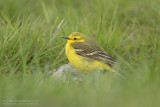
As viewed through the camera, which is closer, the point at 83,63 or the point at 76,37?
the point at 83,63

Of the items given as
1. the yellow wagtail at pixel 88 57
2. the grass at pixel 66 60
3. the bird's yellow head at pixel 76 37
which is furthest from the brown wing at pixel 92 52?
the grass at pixel 66 60

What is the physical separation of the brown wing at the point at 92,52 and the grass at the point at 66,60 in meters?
0.27

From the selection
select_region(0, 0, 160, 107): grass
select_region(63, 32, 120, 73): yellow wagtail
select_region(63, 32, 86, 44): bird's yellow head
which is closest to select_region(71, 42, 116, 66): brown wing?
select_region(63, 32, 120, 73): yellow wagtail

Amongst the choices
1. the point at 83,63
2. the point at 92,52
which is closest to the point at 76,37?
the point at 92,52

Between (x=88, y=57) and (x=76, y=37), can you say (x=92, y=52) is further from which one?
(x=76, y=37)

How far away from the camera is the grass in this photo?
12.0ft

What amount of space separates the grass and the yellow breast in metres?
0.41

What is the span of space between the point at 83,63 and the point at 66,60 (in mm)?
863

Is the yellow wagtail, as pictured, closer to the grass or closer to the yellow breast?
the yellow breast

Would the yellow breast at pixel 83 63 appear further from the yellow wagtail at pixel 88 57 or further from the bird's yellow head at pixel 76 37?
the bird's yellow head at pixel 76 37

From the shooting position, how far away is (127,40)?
22.3 ft

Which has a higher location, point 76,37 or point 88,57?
point 76,37

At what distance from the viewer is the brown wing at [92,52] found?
5.49 metres

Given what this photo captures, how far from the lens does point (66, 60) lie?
20.6 ft
